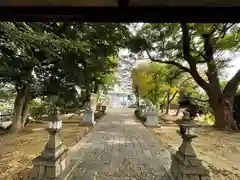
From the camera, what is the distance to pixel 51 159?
3.60 meters

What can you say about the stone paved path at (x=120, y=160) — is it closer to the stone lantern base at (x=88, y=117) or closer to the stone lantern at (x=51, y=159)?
the stone lantern at (x=51, y=159)

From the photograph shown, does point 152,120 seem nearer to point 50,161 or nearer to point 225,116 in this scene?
point 225,116

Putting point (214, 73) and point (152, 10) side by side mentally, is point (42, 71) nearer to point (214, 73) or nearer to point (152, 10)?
point (152, 10)

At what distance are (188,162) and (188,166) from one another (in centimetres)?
6

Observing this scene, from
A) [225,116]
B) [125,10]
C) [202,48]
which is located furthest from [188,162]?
[202,48]

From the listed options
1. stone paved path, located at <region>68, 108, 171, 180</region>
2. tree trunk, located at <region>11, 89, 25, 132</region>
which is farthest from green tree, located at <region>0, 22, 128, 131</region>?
stone paved path, located at <region>68, 108, 171, 180</region>

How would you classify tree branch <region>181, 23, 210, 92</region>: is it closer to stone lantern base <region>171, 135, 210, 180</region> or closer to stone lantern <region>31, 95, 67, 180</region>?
stone lantern base <region>171, 135, 210, 180</region>

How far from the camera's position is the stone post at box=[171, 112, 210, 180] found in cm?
338

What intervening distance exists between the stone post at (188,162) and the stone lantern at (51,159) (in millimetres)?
2045

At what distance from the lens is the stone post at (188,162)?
11.1 feet

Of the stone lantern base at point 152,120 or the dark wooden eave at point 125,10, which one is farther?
the stone lantern base at point 152,120

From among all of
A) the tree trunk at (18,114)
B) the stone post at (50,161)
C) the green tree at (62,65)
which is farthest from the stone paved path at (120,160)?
the tree trunk at (18,114)

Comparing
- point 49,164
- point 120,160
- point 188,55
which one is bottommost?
point 120,160

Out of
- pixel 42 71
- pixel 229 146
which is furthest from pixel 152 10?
pixel 42 71
